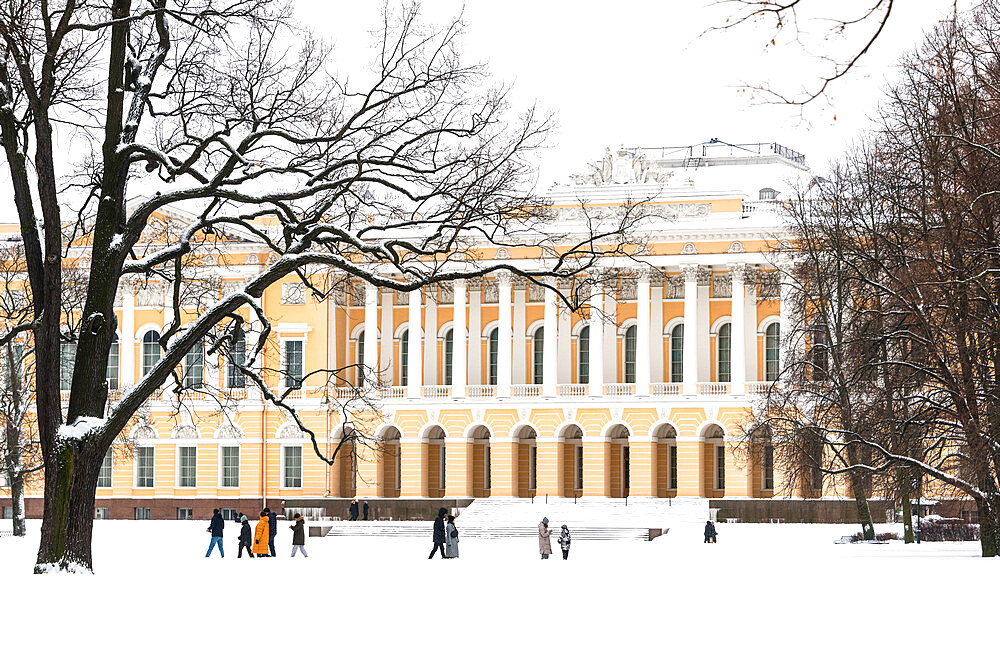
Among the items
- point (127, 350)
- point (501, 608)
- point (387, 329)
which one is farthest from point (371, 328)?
point (501, 608)

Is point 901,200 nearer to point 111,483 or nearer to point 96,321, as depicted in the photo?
point 96,321

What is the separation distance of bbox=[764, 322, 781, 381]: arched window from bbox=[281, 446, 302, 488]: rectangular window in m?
21.1

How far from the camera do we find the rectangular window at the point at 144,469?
248 feet

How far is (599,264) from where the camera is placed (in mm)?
75000

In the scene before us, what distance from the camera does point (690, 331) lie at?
71.6 metres

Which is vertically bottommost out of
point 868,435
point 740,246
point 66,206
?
point 868,435

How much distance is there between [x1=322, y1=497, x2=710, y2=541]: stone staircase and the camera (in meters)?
62.0

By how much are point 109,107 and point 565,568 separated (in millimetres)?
14142

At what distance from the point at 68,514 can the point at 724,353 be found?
52981 mm

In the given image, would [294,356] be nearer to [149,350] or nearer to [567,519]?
[149,350]

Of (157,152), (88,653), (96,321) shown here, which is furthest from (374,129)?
(88,653)

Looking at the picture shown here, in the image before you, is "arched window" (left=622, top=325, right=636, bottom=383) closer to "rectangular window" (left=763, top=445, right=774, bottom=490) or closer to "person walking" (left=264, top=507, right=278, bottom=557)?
"rectangular window" (left=763, top=445, right=774, bottom=490)

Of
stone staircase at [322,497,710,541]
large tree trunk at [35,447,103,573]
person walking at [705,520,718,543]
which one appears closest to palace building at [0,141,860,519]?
stone staircase at [322,497,710,541]

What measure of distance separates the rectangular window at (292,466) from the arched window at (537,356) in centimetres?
1128
